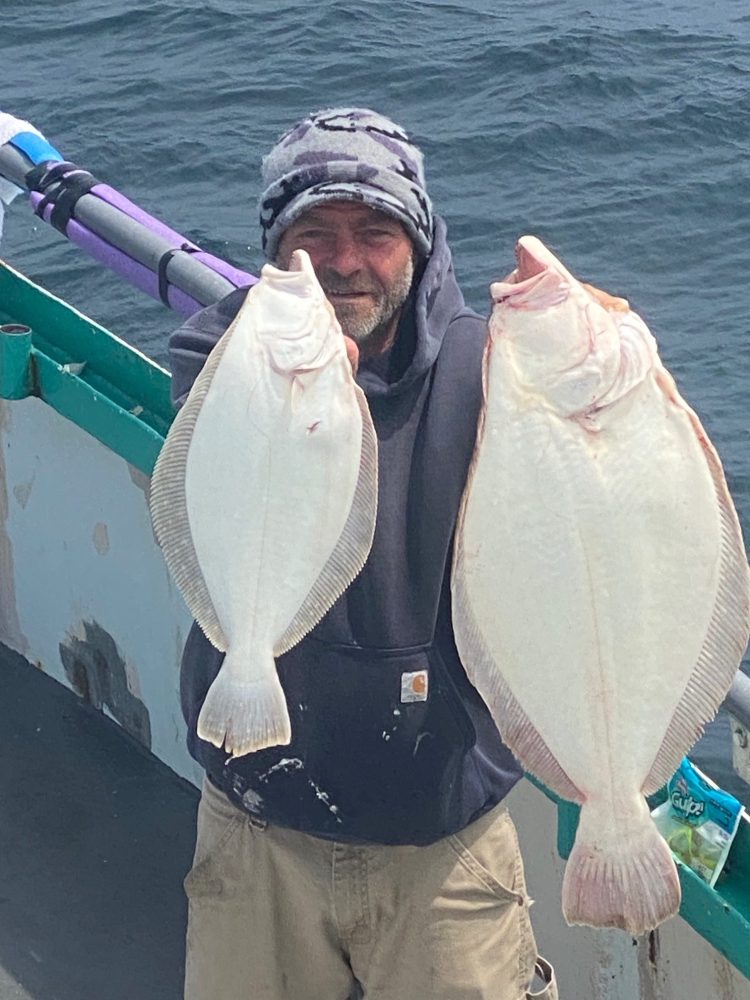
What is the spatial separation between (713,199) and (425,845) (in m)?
7.79

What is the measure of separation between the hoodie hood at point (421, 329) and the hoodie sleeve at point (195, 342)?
0.24m

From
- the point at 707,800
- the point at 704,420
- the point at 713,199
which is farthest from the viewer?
the point at 713,199

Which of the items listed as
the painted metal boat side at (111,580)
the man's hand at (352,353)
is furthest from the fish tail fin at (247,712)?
the painted metal boat side at (111,580)

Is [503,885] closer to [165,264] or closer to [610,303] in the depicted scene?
[610,303]

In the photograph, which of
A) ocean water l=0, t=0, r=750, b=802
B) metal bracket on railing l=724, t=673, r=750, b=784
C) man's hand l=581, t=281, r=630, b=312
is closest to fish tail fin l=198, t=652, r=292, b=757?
man's hand l=581, t=281, r=630, b=312

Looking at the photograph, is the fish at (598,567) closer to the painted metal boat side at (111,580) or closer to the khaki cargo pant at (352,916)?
the khaki cargo pant at (352,916)

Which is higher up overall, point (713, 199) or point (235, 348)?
point (235, 348)

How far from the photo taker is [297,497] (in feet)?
6.98

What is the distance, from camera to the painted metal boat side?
3117 mm

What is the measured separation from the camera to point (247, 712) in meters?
2.15

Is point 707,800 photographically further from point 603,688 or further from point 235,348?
point 235,348

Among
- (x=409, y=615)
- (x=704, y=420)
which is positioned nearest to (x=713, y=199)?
(x=704, y=420)

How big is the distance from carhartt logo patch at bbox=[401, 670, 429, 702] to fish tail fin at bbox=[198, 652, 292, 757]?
14.5 inches

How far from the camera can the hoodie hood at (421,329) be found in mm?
2451
